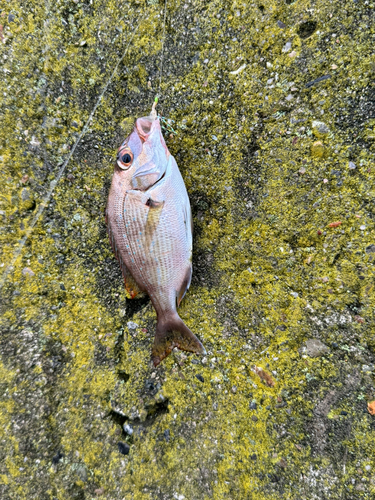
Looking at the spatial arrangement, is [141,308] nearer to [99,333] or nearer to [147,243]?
[99,333]

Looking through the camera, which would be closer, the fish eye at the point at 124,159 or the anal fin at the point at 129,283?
the fish eye at the point at 124,159

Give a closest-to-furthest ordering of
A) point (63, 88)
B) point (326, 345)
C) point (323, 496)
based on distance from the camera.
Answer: point (323, 496) < point (326, 345) < point (63, 88)

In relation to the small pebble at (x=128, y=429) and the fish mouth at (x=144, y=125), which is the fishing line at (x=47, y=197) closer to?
the fish mouth at (x=144, y=125)

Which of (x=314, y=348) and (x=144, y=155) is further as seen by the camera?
(x=144, y=155)

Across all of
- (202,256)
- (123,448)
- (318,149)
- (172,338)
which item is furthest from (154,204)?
(123,448)

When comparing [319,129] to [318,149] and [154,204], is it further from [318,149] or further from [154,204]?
[154,204]

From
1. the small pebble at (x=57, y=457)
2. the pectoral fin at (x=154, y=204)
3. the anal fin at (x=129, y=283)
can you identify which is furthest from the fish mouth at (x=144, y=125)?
the small pebble at (x=57, y=457)

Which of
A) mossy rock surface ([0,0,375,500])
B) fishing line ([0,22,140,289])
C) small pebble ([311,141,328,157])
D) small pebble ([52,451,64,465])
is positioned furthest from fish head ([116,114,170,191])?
small pebble ([52,451,64,465])

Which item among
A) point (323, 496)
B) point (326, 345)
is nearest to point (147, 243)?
point (326, 345)
